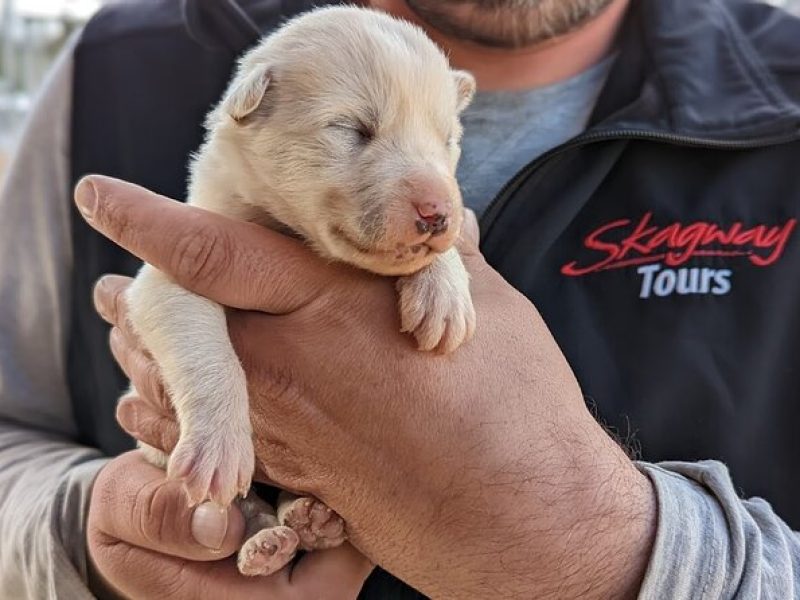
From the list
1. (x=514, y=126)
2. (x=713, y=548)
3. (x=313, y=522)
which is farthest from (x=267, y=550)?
(x=514, y=126)

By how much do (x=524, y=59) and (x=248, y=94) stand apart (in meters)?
0.86

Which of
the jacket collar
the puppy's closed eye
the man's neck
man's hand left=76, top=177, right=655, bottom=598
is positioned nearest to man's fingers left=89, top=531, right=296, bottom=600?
man's hand left=76, top=177, right=655, bottom=598

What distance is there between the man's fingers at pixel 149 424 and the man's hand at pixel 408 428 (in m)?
0.19

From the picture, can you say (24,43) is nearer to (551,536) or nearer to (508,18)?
(508,18)

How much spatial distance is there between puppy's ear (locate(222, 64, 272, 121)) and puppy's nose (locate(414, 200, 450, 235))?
0.37m

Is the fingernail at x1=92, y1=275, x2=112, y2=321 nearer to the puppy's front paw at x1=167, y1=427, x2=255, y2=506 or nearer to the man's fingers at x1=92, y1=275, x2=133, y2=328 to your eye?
the man's fingers at x1=92, y1=275, x2=133, y2=328

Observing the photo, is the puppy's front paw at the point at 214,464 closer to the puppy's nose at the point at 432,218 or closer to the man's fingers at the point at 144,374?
the man's fingers at the point at 144,374

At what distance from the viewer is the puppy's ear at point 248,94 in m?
1.48

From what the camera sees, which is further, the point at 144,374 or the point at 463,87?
the point at 463,87

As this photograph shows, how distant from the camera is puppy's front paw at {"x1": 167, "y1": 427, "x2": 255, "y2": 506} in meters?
1.35

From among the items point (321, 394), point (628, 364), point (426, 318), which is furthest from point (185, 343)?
point (628, 364)

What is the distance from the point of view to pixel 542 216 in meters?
1.84

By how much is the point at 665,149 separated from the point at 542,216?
A: 0.31 meters

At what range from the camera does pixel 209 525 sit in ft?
4.73
